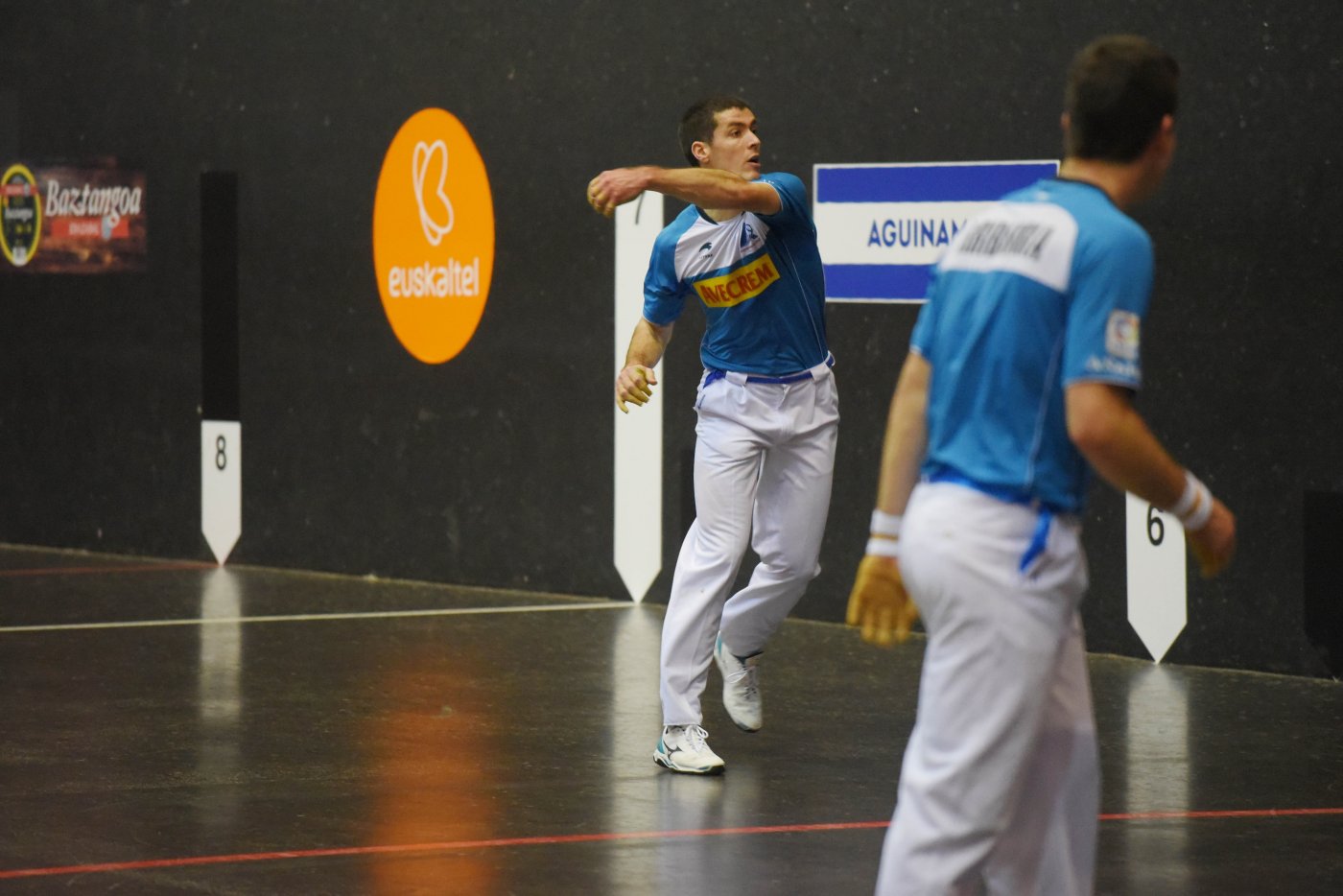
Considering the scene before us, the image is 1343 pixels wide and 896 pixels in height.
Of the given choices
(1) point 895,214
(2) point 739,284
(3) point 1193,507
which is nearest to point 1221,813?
(2) point 739,284

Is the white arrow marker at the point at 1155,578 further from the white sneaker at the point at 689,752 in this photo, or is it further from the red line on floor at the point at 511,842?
the white sneaker at the point at 689,752

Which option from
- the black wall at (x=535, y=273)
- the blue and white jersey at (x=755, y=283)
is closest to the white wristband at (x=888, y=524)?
the blue and white jersey at (x=755, y=283)

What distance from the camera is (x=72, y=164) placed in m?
11.1

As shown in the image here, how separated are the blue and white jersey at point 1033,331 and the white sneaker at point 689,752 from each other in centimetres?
270

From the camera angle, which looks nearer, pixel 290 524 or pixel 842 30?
pixel 842 30

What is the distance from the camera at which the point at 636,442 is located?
29.9ft

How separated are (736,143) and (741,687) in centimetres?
149

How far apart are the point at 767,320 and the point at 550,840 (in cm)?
156

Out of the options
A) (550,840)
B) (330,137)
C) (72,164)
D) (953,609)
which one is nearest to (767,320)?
(550,840)

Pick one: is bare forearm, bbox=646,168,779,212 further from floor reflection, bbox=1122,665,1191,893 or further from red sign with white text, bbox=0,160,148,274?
red sign with white text, bbox=0,160,148,274

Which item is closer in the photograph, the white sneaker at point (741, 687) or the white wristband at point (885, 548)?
the white wristband at point (885, 548)

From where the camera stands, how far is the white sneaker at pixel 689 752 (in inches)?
220

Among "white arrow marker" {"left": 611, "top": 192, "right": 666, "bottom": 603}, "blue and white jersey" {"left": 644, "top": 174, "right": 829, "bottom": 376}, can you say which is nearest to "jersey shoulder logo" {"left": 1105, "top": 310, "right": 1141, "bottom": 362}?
"blue and white jersey" {"left": 644, "top": 174, "right": 829, "bottom": 376}

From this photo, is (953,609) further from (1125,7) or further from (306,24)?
(306,24)
